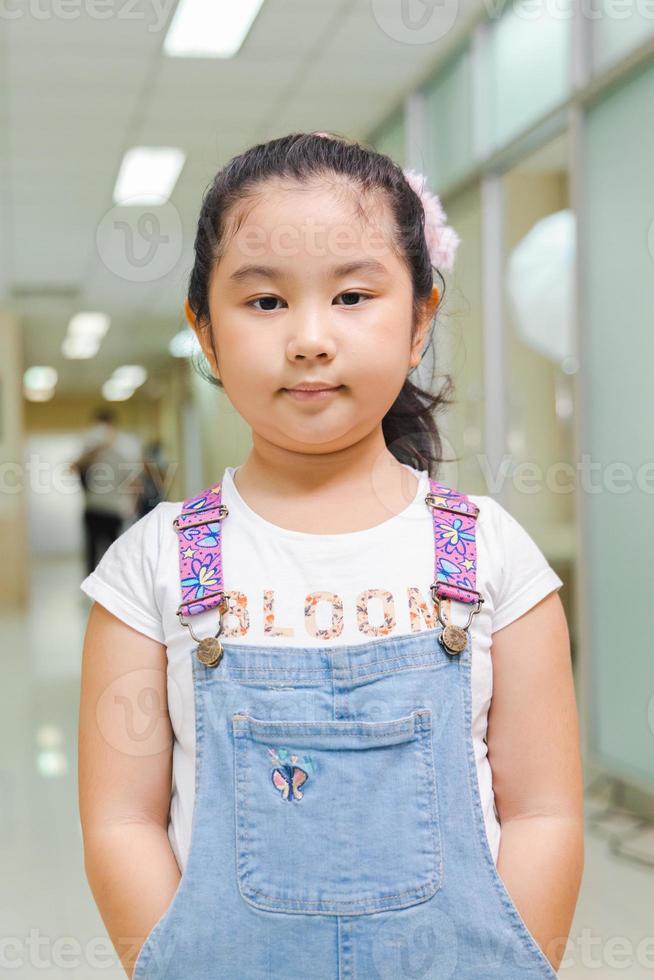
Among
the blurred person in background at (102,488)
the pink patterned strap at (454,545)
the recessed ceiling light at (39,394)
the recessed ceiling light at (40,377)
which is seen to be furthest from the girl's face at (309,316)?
the recessed ceiling light at (39,394)

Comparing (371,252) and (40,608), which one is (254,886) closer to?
(371,252)

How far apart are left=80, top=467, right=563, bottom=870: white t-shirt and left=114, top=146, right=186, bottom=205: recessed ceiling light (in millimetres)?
4212

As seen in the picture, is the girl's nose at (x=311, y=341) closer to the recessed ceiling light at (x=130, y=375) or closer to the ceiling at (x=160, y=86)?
the ceiling at (x=160, y=86)

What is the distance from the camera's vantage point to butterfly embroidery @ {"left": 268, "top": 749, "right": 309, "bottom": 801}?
2.69ft

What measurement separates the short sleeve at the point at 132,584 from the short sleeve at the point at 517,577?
0.29 meters

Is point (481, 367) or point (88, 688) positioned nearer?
point (88, 688)

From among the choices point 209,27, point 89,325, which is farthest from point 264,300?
point 89,325

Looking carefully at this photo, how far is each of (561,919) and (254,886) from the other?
0.25 m

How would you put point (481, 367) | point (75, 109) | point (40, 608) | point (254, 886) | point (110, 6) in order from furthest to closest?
1. point (40, 608)
2. point (75, 109)
3. point (481, 367)
4. point (110, 6)
5. point (254, 886)

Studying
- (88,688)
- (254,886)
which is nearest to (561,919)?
(254,886)

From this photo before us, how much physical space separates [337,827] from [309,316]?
392mm

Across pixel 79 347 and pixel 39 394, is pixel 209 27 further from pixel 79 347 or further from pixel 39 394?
→ pixel 39 394

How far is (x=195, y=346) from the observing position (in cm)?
112

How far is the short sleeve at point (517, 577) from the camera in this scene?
2.93ft
